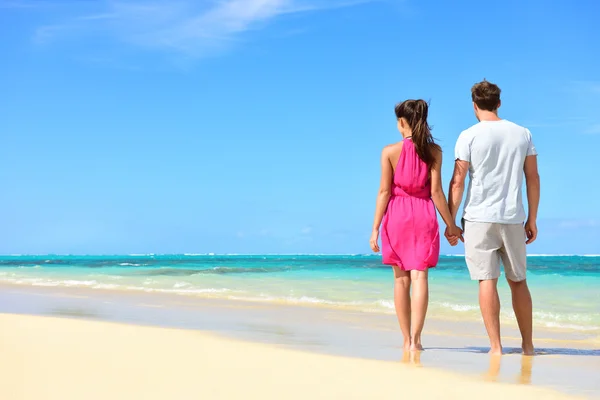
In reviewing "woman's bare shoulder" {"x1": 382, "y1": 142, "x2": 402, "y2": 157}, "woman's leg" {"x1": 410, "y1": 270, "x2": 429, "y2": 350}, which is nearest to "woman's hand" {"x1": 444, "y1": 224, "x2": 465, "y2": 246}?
"woman's leg" {"x1": 410, "y1": 270, "x2": 429, "y2": 350}

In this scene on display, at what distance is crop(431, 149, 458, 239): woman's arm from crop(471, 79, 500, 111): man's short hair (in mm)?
415

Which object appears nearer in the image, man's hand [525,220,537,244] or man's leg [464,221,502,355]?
man's leg [464,221,502,355]

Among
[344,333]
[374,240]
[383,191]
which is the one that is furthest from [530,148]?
[344,333]

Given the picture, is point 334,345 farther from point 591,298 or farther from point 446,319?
point 591,298

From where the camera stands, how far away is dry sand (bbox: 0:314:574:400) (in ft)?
9.63

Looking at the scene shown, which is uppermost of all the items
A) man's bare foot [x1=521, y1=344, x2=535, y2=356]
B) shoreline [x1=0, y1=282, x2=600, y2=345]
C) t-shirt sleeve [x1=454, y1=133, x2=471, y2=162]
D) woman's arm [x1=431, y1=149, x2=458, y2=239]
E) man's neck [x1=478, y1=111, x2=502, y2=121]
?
man's neck [x1=478, y1=111, x2=502, y2=121]

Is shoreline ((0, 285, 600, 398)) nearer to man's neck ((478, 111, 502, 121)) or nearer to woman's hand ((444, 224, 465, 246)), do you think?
woman's hand ((444, 224, 465, 246))

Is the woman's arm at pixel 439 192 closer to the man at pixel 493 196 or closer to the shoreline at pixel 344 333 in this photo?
the man at pixel 493 196

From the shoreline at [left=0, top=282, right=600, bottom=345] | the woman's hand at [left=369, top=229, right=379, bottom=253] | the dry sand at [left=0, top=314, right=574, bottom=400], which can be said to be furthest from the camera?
the shoreline at [left=0, top=282, right=600, bottom=345]

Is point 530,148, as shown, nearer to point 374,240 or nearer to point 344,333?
point 374,240

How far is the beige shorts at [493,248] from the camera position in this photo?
166 inches

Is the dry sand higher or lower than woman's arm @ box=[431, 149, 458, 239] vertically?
lower

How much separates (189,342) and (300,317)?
2783 millimetres

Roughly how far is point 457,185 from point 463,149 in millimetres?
231
